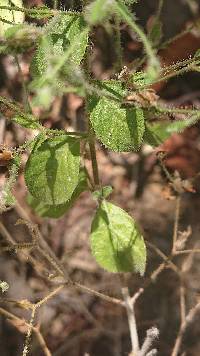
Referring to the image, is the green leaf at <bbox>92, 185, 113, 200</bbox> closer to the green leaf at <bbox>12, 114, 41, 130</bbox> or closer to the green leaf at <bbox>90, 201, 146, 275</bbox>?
the green leaf at <bbox>90, 201, 146, 275</bbox>

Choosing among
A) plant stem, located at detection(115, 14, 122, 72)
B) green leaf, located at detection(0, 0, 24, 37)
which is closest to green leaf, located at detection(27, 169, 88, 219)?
plant stem, located at detection(115, 14, 122, 72)

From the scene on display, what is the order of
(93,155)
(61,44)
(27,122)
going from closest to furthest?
(61,44), (27,122), (93,155)

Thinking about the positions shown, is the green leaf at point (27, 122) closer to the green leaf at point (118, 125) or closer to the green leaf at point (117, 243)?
the green leaf at point (118, 125)

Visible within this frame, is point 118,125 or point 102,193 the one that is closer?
point 118,125

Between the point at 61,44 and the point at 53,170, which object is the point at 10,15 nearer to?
the point at 61,44

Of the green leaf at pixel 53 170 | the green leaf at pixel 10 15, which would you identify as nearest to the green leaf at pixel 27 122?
the green leaf at pixel 53 170

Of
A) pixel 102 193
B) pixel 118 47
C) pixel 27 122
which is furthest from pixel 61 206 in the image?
pixel 118 47

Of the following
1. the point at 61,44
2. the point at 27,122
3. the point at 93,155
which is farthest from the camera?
the point at 93,155

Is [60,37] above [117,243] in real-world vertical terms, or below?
above

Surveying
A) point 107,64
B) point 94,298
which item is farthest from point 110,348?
point 107,64
